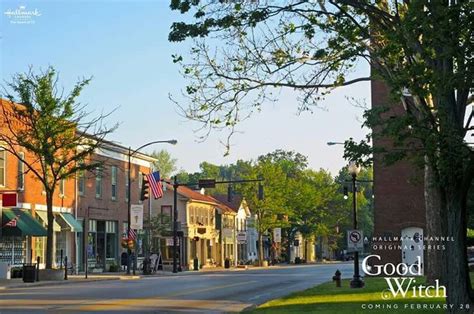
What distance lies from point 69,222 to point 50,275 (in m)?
9.77

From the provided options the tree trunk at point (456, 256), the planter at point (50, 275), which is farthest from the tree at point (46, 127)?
the tree trunk at point (456, 256)

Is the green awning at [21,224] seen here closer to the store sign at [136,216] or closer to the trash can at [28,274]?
the trash can at [28,274]

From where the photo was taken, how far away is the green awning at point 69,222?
4697 cm

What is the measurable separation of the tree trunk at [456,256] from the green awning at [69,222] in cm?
3523

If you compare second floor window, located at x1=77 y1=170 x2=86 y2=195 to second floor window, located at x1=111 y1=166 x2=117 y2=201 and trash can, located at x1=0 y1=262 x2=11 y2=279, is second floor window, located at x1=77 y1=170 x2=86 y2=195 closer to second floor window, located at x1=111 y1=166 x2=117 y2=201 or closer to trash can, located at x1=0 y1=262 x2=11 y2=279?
second floor window, located at x1=111 y1=166 x2=117 y2=201

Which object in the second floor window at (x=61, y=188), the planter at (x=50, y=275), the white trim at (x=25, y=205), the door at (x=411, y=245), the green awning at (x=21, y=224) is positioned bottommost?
the planter at (x=50, y=275)

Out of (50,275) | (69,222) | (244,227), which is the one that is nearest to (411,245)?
(50,275)

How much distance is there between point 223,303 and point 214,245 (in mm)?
61901

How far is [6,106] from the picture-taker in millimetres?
40406

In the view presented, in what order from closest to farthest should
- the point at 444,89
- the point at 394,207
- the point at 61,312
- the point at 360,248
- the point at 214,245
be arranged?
the point at 444,89, the point at 61,312, the point at 360,248, the point at 394,207, the point at 214,245

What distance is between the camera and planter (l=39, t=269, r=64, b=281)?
124 feet

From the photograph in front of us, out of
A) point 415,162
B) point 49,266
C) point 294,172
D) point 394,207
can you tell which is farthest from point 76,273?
point 294,172

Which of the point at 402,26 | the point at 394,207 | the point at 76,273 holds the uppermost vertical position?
the point at 402,26

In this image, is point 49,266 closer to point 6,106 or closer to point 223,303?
point 6,106
